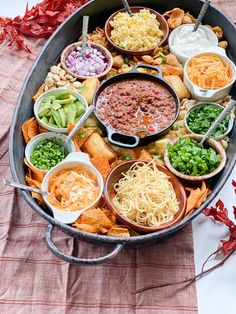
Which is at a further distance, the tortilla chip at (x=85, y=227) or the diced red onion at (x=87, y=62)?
the diced red onion at (x=87, y=62)

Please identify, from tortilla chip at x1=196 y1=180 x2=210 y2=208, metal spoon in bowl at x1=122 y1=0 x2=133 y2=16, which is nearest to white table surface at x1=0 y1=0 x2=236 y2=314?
tortilla chip at x1=196 y1=180 x2=210 y2=208

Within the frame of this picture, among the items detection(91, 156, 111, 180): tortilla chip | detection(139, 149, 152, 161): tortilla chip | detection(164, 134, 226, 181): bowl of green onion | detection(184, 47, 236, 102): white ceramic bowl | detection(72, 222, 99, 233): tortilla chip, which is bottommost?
detection(72, 222, 99, 233): tortilla chip

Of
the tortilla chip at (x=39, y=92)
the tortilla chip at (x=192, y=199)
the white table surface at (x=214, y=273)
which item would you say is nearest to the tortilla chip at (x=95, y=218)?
the tortilla chip at (x=192, y=199)

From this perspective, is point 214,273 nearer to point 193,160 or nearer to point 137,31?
point 193,160

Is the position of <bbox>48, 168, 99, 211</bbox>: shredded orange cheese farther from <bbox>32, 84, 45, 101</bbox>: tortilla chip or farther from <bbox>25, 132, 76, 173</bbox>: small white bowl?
<bbox>32, 84, 45, 101</bbox>: tortilla chip

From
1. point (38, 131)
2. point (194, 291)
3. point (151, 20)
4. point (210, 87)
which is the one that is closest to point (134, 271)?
point (194, 291)

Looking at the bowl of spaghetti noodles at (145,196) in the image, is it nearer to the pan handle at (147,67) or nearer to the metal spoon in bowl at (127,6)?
the pan handle at (147,67)

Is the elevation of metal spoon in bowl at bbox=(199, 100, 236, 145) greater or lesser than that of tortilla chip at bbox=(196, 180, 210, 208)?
greater
